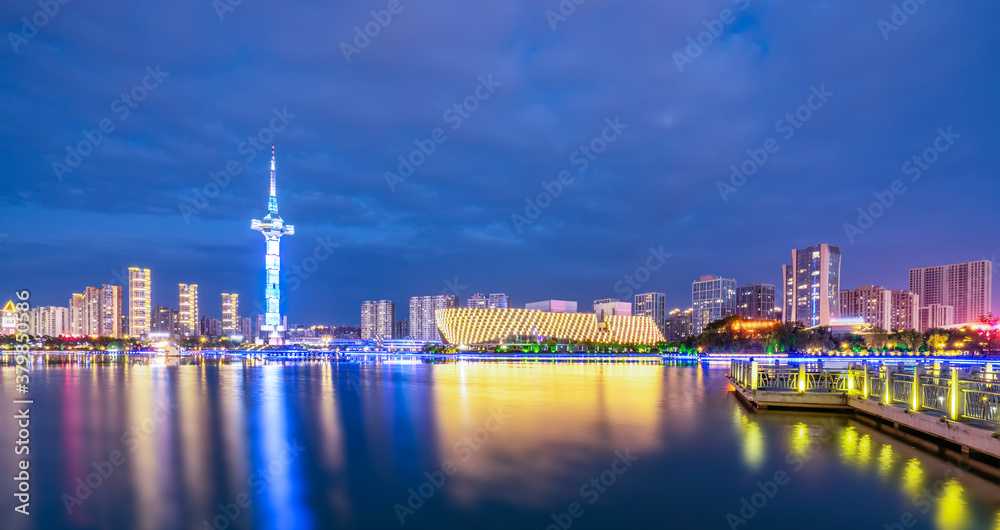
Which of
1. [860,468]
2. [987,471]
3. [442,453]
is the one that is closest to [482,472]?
[442,453]

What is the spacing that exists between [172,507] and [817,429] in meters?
20.8

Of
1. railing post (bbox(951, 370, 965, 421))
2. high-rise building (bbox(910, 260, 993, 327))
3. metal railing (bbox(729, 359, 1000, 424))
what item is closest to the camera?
metal railing (bbox(729, 359, 1000, 424))

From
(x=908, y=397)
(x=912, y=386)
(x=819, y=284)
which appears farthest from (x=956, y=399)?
(x=819, y=284)

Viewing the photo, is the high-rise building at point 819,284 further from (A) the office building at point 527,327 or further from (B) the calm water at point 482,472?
(B) the calm water at point 482,472

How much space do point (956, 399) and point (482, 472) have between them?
13.6 metres

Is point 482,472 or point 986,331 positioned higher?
point 482,472

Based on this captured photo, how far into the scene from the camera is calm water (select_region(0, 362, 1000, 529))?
1211 centimetres

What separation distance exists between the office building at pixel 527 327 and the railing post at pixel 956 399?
157827 millimetres

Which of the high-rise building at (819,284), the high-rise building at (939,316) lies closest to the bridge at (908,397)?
the high-rise building at (819,284)

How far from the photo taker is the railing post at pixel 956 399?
16314mm

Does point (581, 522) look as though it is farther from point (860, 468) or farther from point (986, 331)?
point (986, 331)

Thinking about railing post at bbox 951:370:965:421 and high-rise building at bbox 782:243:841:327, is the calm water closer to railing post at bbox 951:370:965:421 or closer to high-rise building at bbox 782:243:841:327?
railing post at bbox 951:370:965:421

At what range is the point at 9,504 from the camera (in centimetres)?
1328

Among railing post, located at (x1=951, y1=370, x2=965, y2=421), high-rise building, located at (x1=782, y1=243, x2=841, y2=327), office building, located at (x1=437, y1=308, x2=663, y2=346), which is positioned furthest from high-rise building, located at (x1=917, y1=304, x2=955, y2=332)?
railing post, located at (x1=951, y1=370, x2=965, y2=421)
